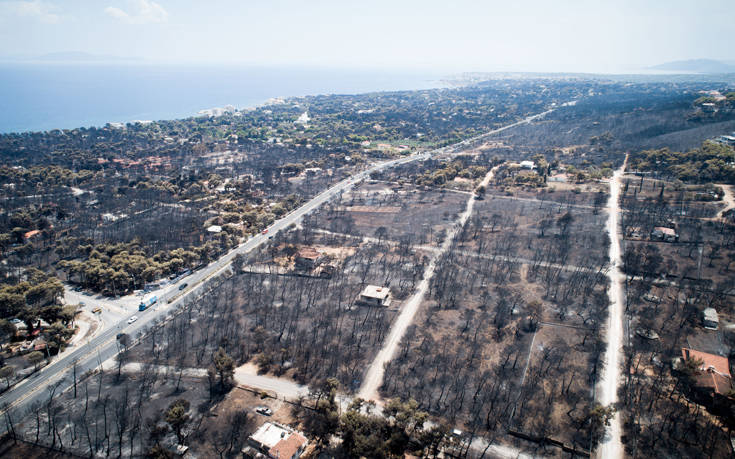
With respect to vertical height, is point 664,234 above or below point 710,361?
above

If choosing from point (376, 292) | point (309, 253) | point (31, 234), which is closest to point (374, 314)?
point (376, 292)

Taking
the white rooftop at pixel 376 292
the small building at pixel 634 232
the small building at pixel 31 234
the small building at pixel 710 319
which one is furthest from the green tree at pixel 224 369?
the small building at pixel 634 232

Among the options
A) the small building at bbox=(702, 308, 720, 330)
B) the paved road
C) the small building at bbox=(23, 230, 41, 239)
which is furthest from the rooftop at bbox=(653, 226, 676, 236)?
the small building at bbox=(23, 230, 41, 239)

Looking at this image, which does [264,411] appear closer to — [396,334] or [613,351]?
[396,334]

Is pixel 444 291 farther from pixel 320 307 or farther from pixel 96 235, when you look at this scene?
pixel 96 235

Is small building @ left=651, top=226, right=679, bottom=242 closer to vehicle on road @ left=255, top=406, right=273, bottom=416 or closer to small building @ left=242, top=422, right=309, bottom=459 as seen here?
small building @ left=242, top=422, right=309, bottom=459

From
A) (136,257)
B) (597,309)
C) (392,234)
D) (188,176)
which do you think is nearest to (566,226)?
(597,309)

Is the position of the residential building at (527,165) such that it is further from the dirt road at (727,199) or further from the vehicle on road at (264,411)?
the vehicle on road at (264,411)
